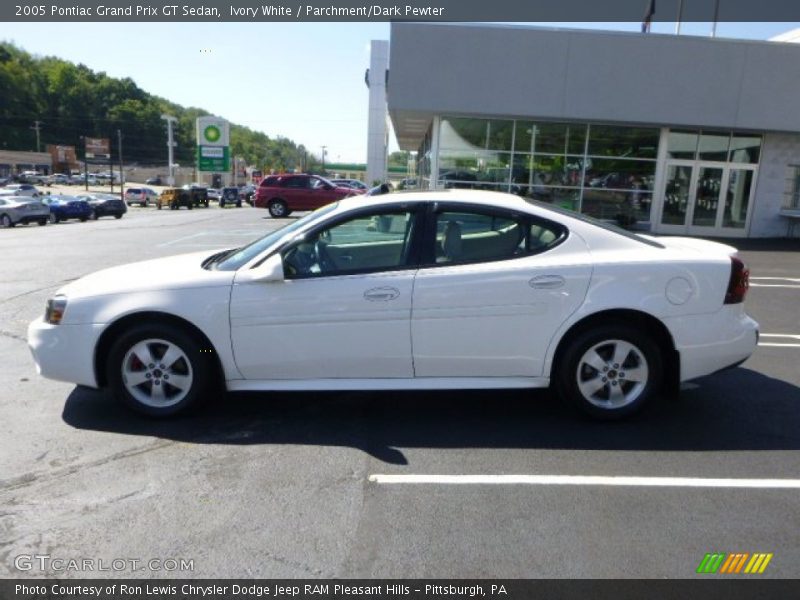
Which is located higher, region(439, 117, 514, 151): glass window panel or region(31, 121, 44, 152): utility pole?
region(31, 121, 44, 152): utility pole

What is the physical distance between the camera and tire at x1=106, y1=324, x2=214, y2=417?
4.16 metres

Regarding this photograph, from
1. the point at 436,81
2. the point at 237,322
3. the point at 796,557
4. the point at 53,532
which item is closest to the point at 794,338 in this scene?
the point at 796,557

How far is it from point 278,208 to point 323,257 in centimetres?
2255

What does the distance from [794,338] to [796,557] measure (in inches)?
186

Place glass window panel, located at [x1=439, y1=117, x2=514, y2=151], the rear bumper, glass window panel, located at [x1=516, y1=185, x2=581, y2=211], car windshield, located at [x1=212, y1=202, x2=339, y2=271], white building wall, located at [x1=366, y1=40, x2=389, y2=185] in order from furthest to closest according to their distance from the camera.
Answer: white building wall, located at [x1=366, y1=40, x2=389, y2=185] → glass window panel, located at [x1=516, y1=185, x2=581, y2=211] → glass window panel, located at [x1=439, y1=117, x2=514, y2=151] → car windshield, located at [x1=212, y1=202, x2=339, y2=271] → the rear bumper

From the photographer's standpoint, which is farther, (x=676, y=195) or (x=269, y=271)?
(x=676, y=195)

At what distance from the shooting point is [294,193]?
83.8 feet

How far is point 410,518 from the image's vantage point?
3115 mm

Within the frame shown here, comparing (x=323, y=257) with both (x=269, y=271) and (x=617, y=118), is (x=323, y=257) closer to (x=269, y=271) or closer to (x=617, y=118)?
(x=269, y=271)

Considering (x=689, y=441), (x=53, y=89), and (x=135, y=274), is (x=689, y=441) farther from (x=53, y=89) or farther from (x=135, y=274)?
(x=53, y=89)

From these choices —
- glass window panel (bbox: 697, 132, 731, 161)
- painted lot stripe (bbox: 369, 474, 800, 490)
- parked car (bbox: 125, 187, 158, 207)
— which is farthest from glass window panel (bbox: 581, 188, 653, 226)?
parked car (bbox: 125, 187, 158, 207)

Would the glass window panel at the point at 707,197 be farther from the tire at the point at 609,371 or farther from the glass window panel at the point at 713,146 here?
the tire at the point at 609,371

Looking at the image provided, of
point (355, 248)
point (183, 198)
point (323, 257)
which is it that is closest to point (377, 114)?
point (183, 198)

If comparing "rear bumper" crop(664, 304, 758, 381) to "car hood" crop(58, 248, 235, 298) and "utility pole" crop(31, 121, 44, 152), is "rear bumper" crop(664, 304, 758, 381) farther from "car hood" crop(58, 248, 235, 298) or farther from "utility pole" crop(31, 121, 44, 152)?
"utility pole" crop(31, 121, 44, 152)
